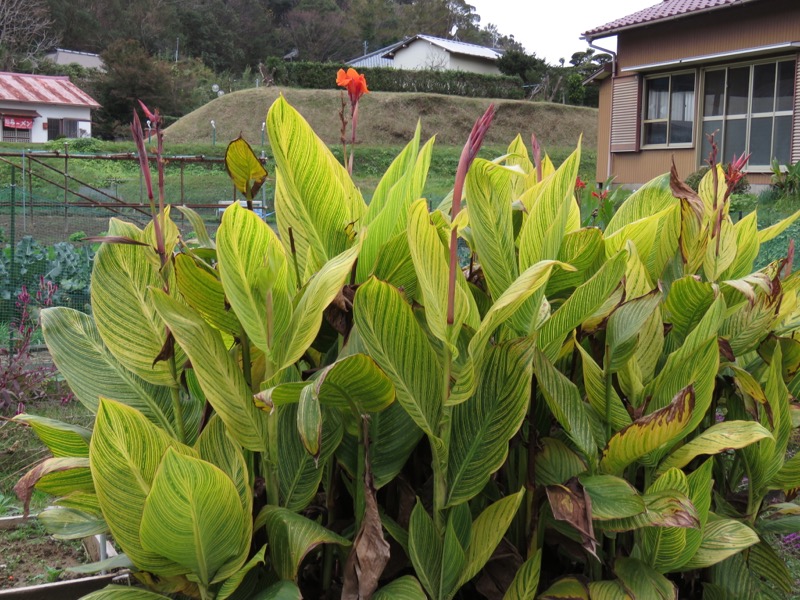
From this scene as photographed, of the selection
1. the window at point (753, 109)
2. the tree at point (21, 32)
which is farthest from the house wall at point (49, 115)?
the window at point (753, 109)

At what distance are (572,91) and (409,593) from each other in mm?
37094

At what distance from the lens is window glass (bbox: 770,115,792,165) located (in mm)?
15125

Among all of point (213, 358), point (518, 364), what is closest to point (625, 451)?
point (518, 364)

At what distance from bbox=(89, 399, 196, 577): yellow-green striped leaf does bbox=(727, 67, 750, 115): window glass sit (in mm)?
16776

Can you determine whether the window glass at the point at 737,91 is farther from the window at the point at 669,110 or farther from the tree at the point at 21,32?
the tree at the point at 21,32

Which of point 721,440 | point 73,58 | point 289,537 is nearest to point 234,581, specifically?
point 289,537

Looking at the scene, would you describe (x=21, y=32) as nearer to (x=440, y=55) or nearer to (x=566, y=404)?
(x=440, y=55)

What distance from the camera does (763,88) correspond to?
50.8 ft

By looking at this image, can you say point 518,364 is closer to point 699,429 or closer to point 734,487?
point 699,429

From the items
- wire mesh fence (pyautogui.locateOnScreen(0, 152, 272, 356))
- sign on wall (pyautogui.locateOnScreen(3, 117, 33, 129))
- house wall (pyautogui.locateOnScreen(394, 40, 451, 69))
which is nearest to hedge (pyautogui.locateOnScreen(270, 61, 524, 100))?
house wall (pyautogui.locateOnScreen(394, 40, 451, 69))

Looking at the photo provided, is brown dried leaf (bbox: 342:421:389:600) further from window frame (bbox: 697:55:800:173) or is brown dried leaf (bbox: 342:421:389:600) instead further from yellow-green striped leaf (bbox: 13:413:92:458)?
window frame (bbox: 697:55:800:173)

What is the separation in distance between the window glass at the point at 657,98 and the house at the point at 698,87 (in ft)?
0.07

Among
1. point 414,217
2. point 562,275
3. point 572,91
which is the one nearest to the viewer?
point 414,217

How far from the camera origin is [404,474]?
1.29 m
